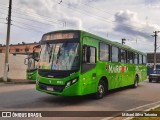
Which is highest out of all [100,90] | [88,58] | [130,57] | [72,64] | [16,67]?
[130,57]

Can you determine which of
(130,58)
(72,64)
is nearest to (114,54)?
(130,58)

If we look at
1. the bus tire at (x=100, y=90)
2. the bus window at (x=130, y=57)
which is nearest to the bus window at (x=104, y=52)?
the bus tire at (x=100, y=90)

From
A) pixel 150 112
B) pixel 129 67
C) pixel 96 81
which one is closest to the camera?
pixel 150 112

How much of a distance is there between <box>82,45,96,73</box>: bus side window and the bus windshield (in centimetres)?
40

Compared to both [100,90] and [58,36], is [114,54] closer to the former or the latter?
[100,90]

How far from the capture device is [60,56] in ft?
37.1

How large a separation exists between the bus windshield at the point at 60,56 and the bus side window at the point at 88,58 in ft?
→ 1.32

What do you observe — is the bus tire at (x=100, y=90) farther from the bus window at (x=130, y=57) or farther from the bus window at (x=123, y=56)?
the bus window at (x=130, y=57)

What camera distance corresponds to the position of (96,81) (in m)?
12.7

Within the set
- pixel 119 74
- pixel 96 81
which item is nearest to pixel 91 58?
pixel 96 81

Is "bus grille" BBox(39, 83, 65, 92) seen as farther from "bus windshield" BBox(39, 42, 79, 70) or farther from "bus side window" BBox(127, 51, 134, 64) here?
"bus side window" BBox(127, 51, 134, 64)

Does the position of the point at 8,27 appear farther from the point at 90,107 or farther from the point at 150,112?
the point at 150,112

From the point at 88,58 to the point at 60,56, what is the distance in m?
1.27

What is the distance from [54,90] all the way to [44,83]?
66cm
